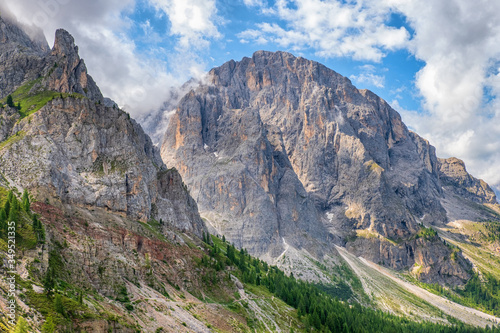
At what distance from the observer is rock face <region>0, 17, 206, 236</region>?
5034 inches

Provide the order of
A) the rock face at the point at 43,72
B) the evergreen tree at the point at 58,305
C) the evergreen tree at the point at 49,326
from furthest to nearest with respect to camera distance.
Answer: the rock face at the point at 43,72 → the evergreen tree at the point at 58,305 → the evergreen tree at the point at 49,326

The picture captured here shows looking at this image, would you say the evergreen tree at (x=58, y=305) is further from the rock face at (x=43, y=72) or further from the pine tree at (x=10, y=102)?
the rock face at (x=43, y=72)

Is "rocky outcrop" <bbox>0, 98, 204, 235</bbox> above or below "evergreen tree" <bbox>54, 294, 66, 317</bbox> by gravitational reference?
above

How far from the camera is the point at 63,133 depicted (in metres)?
150

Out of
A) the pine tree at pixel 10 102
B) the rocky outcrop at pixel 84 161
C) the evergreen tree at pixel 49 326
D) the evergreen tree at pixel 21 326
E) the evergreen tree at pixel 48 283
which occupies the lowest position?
the evergreen tree at pixel 49 326

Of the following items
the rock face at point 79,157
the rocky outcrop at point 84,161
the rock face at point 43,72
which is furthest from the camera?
the rock face at point 43,72

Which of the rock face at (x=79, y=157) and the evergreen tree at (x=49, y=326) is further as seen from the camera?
the rock face at (x=79, y=157)

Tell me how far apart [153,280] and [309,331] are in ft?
207

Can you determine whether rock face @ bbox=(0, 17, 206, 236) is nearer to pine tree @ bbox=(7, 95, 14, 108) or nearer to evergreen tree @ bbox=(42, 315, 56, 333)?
pine tree @ bbox=(7, 95, 14, 108)

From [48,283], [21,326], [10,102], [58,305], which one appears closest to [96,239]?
[48,283]

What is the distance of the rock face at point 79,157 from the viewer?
420ft

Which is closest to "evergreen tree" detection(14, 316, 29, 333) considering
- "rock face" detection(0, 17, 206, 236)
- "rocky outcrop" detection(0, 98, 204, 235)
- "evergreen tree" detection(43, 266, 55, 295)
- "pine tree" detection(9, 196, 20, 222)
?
"evergreen tree" detection(43, 266, 55, 295)

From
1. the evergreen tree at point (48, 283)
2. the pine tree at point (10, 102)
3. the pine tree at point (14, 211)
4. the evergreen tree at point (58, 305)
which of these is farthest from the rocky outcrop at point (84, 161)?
the evergreen tree at point (58, 305)

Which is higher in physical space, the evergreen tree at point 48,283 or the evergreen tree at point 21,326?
the evergreen tree at point 48,283
